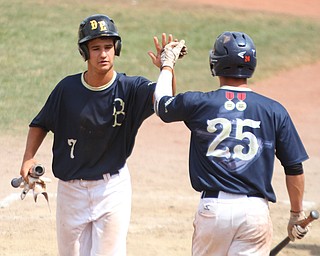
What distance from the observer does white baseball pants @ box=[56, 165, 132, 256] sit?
5457 millimetres

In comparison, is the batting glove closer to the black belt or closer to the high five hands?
the black belt

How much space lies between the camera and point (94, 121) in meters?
5.43

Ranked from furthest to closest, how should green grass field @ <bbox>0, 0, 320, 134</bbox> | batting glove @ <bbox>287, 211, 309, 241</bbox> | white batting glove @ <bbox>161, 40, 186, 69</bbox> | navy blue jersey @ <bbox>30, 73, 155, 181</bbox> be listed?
1. green grass field @ <bbox>0, 0, 320, 134</bbox>
2. navy blue jersey @ <bbox>30, 73, 155, 181</bbox>
3. white batting glove @ <bbox>161, 40, 186, 69</bbox>
4. batting glove @ <bbox>287, 211, 309, 241</bbox>

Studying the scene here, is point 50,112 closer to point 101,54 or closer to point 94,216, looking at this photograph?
point 101,54

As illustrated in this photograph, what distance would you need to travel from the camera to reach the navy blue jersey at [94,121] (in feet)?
Answer: 17.9

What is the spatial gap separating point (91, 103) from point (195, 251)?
4.23 feet

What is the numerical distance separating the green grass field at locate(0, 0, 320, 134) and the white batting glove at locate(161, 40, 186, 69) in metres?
6.56

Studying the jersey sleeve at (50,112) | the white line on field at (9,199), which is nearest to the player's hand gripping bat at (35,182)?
the jersey sleeve at (50,112)

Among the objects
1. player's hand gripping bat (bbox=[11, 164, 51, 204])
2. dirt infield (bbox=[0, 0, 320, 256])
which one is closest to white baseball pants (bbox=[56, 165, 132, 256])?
player's hand gripping bat (bbox=[11, 164, 51, 204])

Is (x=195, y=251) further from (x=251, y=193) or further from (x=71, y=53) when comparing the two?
(x=71, y=53)

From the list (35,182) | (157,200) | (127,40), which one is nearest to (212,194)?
(35,182)

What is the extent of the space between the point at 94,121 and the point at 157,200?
3.63 metres

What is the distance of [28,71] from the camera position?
1459 cm

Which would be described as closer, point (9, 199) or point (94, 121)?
point (94, 121)
